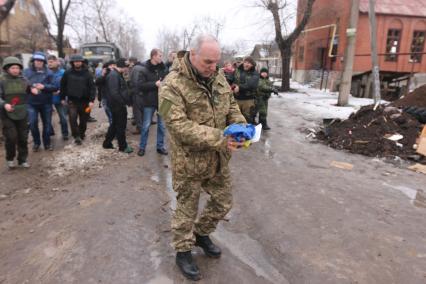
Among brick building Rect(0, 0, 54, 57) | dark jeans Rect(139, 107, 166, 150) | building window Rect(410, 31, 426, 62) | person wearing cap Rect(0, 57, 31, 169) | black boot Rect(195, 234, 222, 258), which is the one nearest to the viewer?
black boot Rect(195, 234, 222, 258)

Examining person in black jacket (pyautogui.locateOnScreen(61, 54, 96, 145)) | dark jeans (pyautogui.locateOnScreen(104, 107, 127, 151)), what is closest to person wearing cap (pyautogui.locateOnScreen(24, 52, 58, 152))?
person in black jacket (pyautogui.locateOnScreen(61, 54, 96, 145))

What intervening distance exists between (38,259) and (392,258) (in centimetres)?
325

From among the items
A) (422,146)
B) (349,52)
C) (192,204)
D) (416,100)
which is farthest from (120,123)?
(349,52)

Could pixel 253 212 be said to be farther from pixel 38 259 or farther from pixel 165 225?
pixel 38 259

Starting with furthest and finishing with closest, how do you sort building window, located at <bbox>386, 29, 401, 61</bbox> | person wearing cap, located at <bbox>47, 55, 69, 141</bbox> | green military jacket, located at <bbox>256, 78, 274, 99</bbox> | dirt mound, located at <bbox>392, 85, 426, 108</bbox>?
building window, located at <bbox>386, 29, 401, 61</bbox> < dirt mound, located at <bbox>392, 85, 426, 108</bbox> < green military jacket, located at <bbox>256, 78, 274, 99</bbox> < person wearing cap, located at <bbox>47, 55, 69, 141</bbox>

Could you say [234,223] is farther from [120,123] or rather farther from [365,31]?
[365,31]

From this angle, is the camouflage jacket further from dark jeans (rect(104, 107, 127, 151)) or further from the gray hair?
dark jeans (rect(104, 107, 127, 151))

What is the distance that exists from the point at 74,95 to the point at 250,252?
507 cm

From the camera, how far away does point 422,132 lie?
6738mm

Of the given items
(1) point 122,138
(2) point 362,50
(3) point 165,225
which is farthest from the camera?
(2) point 362,50

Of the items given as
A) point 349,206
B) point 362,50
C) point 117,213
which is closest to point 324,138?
point 349,206

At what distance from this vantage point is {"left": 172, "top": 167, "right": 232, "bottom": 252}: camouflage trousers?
9.01ft

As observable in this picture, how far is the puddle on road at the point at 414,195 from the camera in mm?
4531

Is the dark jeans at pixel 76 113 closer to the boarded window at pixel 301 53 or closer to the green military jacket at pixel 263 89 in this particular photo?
the green military jacket at pixel 263 89
